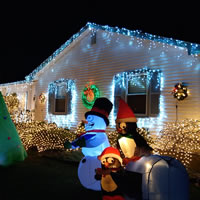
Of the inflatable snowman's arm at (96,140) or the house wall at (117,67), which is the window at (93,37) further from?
the inflatable snowman's arm at (96,140)

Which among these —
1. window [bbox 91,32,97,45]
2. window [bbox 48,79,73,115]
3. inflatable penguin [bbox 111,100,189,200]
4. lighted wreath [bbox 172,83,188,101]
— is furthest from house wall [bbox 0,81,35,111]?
inflatable penguin [bbox 111,100,189,200]

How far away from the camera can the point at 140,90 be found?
930 cm

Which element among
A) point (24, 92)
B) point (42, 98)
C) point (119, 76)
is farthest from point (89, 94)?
point (24, 92)

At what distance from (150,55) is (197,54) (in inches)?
73.7

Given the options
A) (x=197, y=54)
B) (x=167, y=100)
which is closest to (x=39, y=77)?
(x=167, y=100)

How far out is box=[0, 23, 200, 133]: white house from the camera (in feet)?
26.6

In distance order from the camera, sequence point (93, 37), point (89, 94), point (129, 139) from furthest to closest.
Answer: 1. point (93, 37)
2. point (89, 94)
3. point (129, 139)

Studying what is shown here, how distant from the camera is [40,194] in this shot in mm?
4457

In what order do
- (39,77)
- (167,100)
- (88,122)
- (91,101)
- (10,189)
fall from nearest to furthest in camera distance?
1. (88,122)
2. (10,189)
3. (167,100)
4. (91,101)
5. (39,77)

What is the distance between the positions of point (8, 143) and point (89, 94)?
4890 mm

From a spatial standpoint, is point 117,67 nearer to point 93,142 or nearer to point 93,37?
point 93,37

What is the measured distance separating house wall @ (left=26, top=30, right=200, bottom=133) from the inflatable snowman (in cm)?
439

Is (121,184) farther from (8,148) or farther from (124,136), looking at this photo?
(8,148)

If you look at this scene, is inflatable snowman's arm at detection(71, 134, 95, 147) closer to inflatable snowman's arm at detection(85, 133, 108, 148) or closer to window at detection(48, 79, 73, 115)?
inflatable snowman's arm at detection(85, 133, 108, 148)
